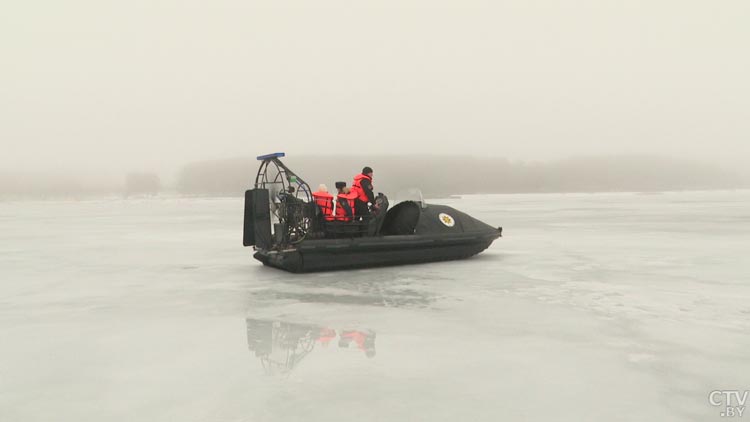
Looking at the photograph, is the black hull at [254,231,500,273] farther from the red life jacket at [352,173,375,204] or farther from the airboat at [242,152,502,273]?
the red life jacket at [352,173,375,204]

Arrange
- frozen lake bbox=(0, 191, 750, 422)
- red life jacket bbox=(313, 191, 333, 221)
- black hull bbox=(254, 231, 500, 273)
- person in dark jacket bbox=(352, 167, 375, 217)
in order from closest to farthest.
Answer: frozen lake bbox=(0, 191, 750, 422), black hull bbox=(254, 231, 500, 273), red life jacket bbox=(313, 191, 333, 221), person in dark jacket bbox=(352, 167, 375, 217)

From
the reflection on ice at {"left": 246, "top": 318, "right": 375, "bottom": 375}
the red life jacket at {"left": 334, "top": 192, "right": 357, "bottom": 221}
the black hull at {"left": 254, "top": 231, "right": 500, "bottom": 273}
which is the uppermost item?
the red life jacket at {"left": 334, "top": 192, "right": 357, "bottom": 221}

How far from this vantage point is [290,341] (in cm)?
554

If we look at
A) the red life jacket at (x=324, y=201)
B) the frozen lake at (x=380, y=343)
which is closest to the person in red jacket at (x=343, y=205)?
the red life jacket at (x=324, y=201)

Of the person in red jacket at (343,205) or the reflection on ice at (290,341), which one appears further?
the person in red jacket at (343,205)

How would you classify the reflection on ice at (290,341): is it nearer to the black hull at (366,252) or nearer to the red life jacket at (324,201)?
the black hull at (366,252)

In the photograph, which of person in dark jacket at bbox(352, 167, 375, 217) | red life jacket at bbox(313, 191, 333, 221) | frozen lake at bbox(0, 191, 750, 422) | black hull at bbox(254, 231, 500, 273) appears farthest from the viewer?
person in dark jacket at bbox(352, 167, 375, 217)

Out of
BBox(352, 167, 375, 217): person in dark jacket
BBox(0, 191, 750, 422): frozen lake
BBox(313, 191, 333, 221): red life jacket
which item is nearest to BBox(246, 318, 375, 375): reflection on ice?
BBox(0, 191, 750, 422): frozen lake

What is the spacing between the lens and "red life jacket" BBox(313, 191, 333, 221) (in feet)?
32.3

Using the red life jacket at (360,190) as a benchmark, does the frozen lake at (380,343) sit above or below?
below

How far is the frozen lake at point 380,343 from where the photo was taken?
12.6 feet

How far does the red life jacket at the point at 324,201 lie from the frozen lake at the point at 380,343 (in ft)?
3.42

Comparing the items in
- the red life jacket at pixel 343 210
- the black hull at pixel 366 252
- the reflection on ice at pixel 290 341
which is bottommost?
the reflection on ice at pixel 290 341

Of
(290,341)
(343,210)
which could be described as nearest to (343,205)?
(343,210)
